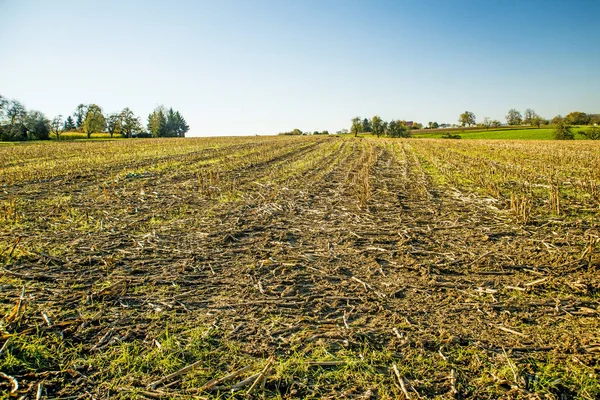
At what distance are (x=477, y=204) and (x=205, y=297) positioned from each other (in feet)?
27.7

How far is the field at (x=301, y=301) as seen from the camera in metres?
3.20

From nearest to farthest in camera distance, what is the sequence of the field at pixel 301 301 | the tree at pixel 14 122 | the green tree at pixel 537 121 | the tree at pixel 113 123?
the field at pixel 301 301
the tree at pixel 14 122
the tree at pixel 113 123
the green tree at pixel 537 121

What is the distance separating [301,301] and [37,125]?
86.5 metres

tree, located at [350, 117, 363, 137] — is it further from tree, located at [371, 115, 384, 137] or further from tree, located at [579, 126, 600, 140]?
tree, located at [579, 126, 600, 140]

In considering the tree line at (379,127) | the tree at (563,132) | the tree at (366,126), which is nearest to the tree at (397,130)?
the tree line at (379,127)

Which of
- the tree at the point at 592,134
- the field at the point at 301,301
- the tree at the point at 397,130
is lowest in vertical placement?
the field at the point at 301,301

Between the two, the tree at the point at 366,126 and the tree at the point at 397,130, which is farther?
the tree at the point at 366,126

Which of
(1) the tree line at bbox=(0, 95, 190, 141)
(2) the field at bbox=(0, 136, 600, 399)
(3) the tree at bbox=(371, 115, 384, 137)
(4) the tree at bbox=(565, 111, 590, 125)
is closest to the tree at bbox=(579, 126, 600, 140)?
(4) the tree at bbox=(565, 111, 590, 125)

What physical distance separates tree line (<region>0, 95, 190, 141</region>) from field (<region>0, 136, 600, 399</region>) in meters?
77.4

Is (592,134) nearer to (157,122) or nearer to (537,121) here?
(537,121)

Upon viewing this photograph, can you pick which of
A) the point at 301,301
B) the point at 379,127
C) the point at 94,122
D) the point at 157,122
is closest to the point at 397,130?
the point at 379,127

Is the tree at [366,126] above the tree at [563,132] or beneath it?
above

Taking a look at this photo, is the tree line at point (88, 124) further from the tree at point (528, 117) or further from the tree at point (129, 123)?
the tree at point (528, 117)

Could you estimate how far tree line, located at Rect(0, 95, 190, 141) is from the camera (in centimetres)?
6800
